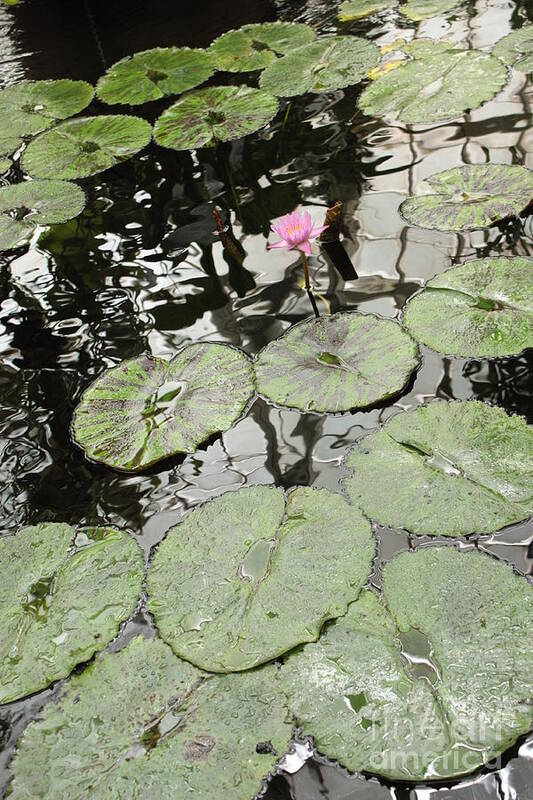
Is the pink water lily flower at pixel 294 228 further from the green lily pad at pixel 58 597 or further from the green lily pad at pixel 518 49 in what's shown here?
the green lily pad at pixel 518 49

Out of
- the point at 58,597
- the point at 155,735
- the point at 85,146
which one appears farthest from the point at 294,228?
the point at 85,146

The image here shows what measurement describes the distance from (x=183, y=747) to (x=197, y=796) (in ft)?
0.29

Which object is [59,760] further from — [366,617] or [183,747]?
[366,617]

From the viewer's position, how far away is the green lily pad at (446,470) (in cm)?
145

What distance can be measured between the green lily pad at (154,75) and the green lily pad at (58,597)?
7.95 feet

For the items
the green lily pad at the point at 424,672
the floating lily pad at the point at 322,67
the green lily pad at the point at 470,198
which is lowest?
the green lily pad at the point at 424,672

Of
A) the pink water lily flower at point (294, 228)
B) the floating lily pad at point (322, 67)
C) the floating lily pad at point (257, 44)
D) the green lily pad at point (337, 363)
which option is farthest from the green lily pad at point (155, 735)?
the floating lily pad at point (257, 44)

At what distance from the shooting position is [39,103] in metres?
3.50

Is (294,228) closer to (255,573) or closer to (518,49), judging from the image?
(255,573)

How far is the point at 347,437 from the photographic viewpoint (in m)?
1.72

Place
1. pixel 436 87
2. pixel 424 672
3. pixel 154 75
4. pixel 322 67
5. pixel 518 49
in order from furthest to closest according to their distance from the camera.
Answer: pixel 154 75 → pixel 322 67 → pixel 518 49 → pixel 436 87 → pixel 424 672

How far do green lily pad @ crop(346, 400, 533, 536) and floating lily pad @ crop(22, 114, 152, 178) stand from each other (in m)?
1.95

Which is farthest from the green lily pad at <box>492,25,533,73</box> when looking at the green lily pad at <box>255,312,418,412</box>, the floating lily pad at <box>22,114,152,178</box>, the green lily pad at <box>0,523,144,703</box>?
the green lily pad at <box>0,523,144,703</box>

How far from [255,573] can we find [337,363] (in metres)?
0.64
